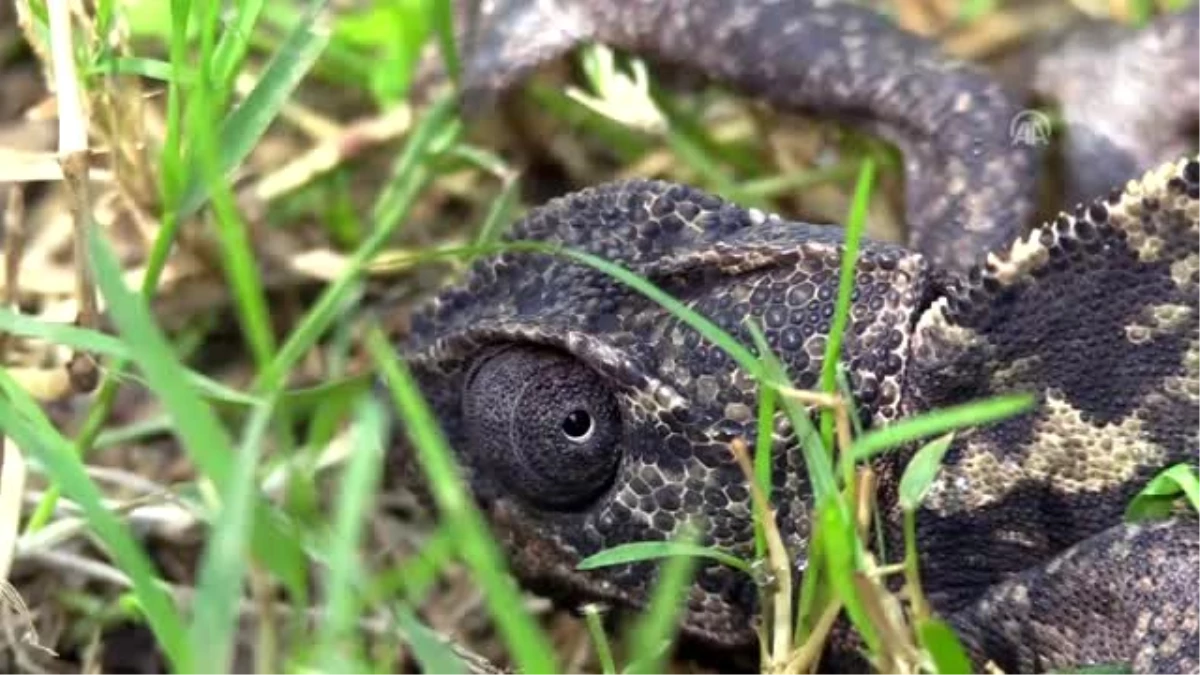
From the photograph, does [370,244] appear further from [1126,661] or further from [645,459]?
[1126,661]

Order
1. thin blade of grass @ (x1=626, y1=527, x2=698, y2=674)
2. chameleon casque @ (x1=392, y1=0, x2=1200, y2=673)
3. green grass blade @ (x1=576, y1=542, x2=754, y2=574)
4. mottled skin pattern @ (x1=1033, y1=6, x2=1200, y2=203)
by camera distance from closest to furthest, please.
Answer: thin blade of grass @ (x1=626, y1=527, x2=698, y2=674) → green grass blade @ (x1=576, y1=542, x2=754, y2=574) → chameleon casque @ (x1=392, y1=0, x2=1200, y2=673) → mottled skin pattern @ (x1=1033, y1=6, x2=1200, y2=203)

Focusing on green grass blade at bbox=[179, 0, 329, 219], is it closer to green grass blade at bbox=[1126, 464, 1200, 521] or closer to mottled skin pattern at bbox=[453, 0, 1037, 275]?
mottled skin pattern at bbox=[453, 0, 1037, 275]

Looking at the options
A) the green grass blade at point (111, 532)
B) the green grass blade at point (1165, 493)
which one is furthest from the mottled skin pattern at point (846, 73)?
the green grass blade at point (111, 532)

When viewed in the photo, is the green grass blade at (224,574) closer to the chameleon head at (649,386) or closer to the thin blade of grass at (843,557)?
the thin blade of grass at (843,557)

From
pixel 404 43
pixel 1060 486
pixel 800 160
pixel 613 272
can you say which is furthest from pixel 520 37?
pixel 1060 486

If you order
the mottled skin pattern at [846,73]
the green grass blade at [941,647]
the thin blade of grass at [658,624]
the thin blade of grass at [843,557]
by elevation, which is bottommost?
the thin blade of grass at [658,624]

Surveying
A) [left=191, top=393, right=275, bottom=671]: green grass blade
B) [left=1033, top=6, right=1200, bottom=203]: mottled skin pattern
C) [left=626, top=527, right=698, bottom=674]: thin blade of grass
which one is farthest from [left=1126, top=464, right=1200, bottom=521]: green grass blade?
[left=1033, top=6, right=1200, bottom=203]: mottled skin pattern
